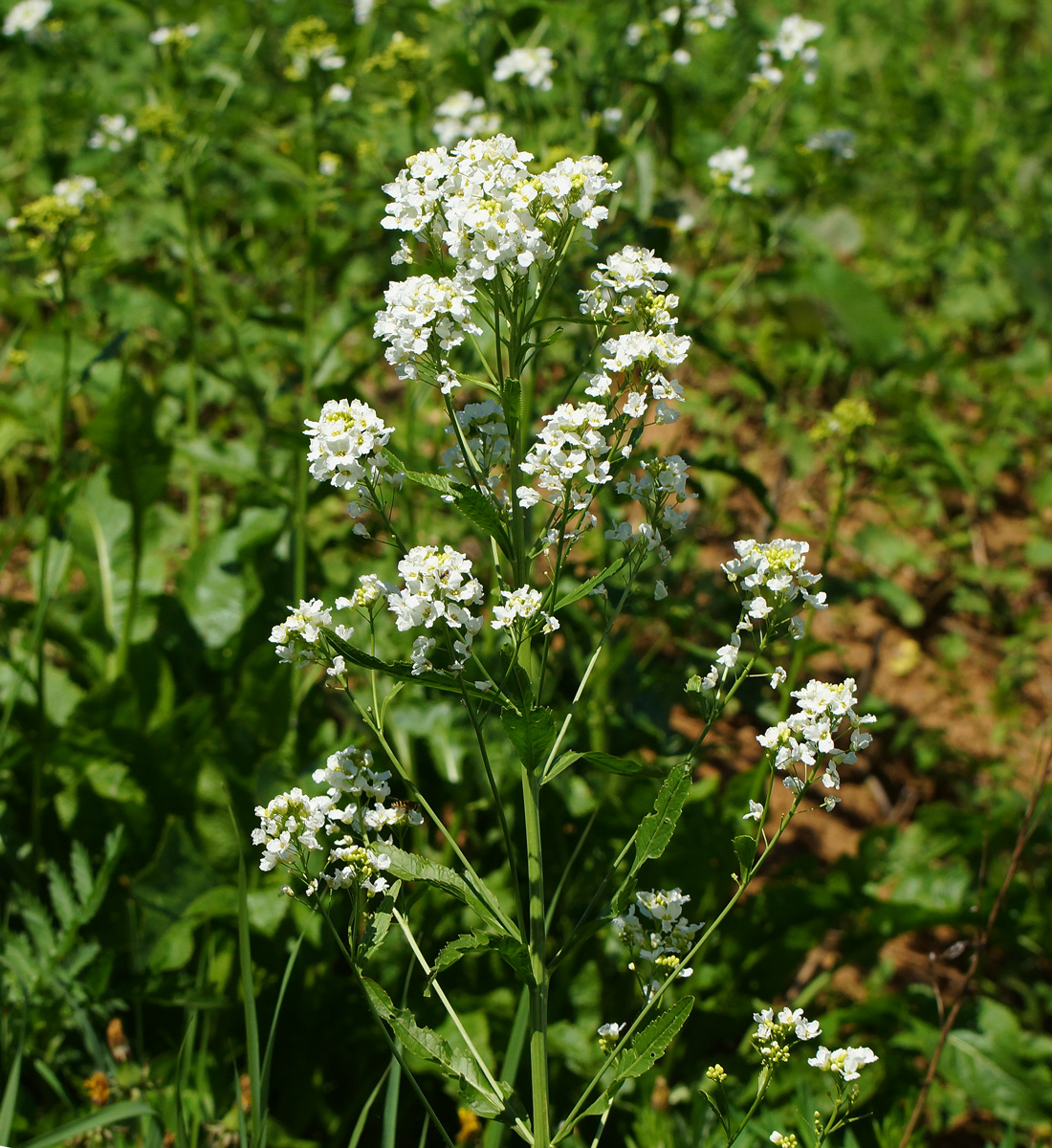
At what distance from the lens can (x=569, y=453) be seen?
1.36m

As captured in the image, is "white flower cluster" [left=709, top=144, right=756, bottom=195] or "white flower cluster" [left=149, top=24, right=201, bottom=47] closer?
"white flower cluster" [left=709, top=144, right=756, bottom=195]

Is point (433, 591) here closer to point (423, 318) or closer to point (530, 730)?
point (530, 730)

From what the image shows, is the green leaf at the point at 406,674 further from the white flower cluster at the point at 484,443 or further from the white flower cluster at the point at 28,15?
the white flower cluster at the point at 28,15

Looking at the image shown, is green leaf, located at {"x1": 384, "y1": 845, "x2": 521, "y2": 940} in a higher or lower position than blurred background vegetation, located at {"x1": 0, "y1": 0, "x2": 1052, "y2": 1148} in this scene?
higher

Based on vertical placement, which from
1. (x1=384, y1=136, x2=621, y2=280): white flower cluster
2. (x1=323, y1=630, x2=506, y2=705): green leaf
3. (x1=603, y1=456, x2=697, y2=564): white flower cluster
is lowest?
(x1=323, y1=630, x2=506, y2=705): green leaf

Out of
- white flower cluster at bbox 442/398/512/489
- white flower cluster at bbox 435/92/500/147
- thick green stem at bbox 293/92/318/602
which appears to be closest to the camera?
white flower cluster at bbox 442/398/512/489

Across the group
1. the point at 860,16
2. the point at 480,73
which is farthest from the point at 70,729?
the point at 860,16

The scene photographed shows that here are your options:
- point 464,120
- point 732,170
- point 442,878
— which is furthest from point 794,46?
point 442,878

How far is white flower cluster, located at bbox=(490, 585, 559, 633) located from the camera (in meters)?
1.35

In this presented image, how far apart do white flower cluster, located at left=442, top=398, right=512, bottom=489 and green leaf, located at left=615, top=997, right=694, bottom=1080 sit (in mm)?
742

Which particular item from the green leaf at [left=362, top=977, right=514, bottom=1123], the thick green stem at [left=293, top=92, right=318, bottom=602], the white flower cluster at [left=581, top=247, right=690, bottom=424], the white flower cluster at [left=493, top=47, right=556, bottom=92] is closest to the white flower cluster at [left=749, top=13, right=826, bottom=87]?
the white flower cluster at [left=493, top=47, right=556, bottom=92]

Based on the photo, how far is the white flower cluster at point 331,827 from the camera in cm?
139

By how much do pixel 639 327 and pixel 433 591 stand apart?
48cm

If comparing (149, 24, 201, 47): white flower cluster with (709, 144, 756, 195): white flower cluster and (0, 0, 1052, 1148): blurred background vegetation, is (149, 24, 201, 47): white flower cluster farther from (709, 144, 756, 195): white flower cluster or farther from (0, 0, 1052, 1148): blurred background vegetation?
(709, 144, 756, 195): white flower cluster
